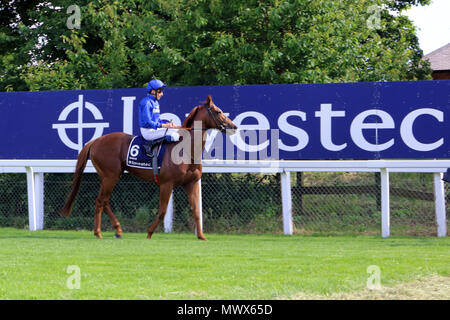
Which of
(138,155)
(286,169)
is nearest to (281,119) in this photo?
(286,169)

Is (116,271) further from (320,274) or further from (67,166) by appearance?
(67,166)

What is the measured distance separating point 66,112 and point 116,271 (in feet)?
22.1

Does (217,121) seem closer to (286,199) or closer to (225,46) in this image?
(286,199)

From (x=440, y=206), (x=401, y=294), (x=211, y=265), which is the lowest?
(x=401, y=294)

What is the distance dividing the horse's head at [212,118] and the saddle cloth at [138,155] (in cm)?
86

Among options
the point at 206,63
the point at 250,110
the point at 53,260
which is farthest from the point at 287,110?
the point at 53,260

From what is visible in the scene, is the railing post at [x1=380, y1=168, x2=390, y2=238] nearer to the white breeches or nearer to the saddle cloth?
the white breeches

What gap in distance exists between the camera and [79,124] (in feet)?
43.5

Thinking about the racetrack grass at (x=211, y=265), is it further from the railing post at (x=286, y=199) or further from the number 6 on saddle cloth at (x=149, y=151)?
the number 6 on saddle cloth at (x=149, y=151)

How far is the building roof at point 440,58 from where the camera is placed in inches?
1483

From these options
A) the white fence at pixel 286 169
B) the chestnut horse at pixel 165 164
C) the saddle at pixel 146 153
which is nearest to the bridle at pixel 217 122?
the chestnut horse at pixel 165 164

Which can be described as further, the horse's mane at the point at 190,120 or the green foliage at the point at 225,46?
the green foliage at the point at 225,46

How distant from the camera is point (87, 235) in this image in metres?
11.8

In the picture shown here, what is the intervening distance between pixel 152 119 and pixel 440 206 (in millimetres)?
4780
